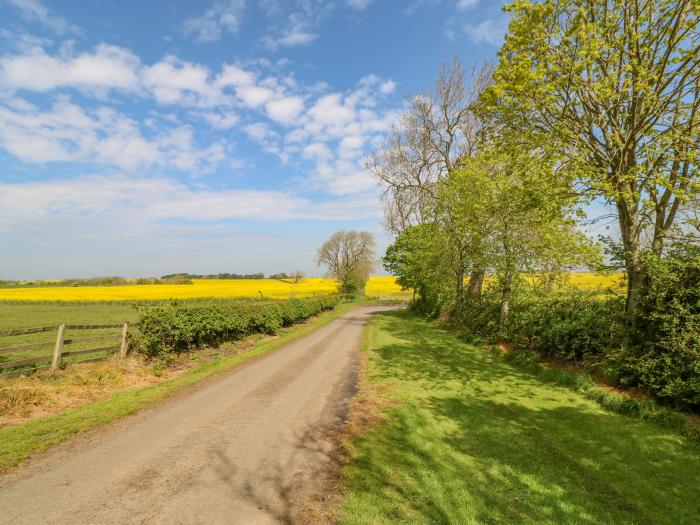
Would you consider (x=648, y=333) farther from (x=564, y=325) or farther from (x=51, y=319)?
→ (x=51, y=319)

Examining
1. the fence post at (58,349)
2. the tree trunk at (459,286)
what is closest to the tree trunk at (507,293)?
the tree trunk at (459,286)

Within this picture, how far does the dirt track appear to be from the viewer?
4.49 meters

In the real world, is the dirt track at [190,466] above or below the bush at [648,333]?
below

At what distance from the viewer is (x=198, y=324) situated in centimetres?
1497

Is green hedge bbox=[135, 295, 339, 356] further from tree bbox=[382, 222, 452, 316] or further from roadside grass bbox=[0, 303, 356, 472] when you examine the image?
tree bbox=[382, 222, 452, 316]

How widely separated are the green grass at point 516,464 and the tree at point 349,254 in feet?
202

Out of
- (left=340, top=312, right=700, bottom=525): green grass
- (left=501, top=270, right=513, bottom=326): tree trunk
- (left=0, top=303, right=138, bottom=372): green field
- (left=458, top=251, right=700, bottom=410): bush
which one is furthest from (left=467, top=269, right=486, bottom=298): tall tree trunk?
(left=0, top=303, right=138, bottom=372): green field

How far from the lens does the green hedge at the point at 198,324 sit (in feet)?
42.9

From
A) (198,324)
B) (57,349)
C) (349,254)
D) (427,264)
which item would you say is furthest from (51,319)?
(349,254)

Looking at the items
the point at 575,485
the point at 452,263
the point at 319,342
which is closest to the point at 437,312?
the point at 452,263

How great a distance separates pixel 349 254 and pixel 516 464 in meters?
70.1

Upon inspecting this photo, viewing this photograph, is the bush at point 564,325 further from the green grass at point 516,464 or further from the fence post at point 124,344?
the fence post at point 124,344

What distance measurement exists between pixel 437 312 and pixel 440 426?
23272mm

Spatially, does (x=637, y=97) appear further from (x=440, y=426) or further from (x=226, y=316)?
(x=226, y=316)
